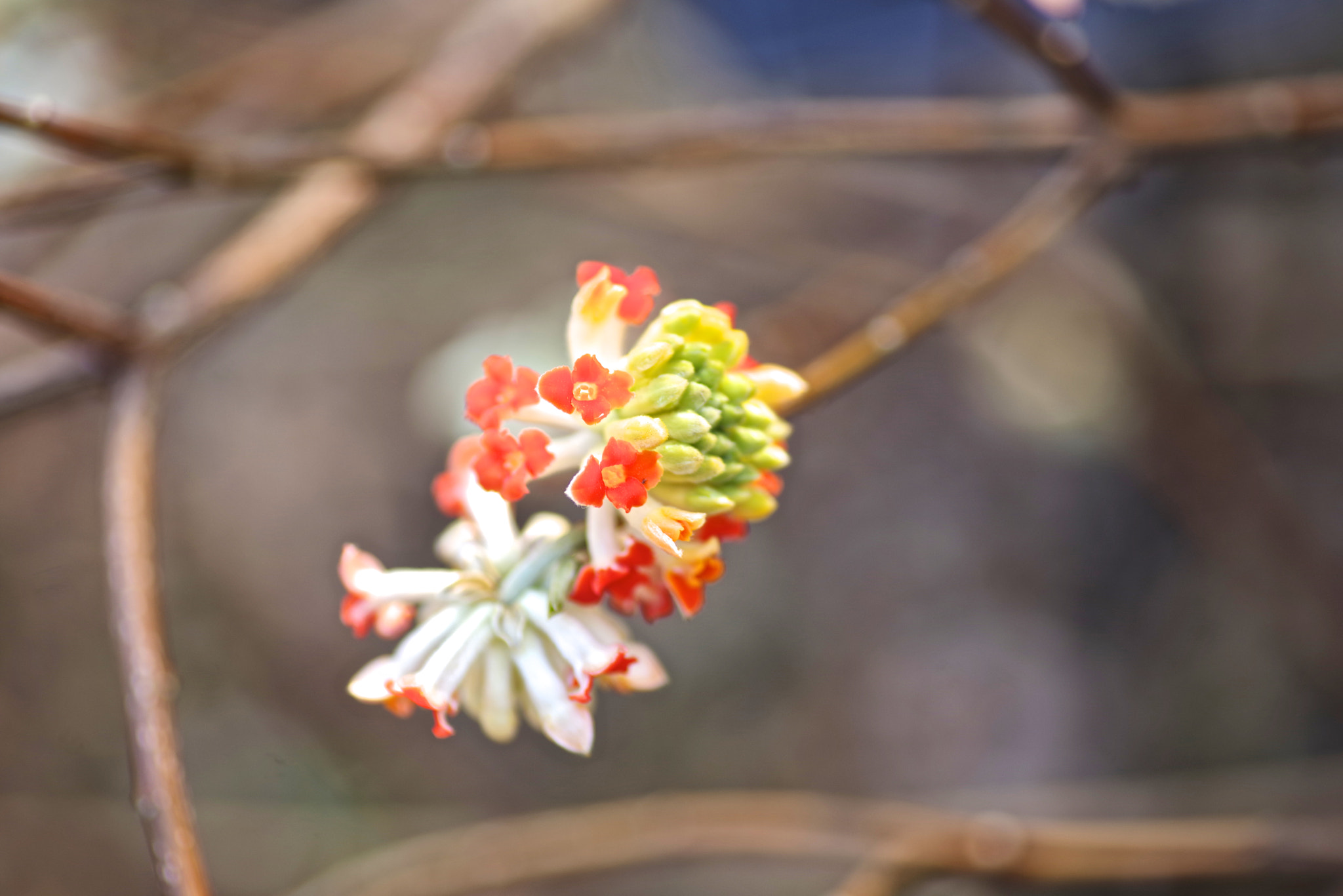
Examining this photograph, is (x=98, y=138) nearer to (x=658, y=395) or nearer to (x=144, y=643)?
(x=144, y=643)

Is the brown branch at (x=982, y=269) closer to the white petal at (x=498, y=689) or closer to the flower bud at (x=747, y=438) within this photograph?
the flower bud at (x=747, y=438)

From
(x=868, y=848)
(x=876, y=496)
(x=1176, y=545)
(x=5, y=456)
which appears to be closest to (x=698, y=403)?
(x=868, y=848)

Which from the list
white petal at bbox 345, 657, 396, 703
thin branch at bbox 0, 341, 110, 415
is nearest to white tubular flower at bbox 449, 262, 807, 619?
white petal at bbox 345, 657, 396, 703

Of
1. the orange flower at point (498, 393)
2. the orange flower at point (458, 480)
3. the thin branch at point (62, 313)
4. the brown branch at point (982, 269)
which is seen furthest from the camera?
the brown branch at point (982, 269)

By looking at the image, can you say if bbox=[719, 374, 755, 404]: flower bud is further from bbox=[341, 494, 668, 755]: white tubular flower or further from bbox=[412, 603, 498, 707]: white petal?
bbox=[412, 603, 498, 707]: white petal

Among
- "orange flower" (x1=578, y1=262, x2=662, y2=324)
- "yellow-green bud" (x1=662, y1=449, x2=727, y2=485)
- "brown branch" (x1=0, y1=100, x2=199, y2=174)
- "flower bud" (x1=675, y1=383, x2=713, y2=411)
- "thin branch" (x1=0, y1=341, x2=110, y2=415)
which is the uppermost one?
"brown branch" (x1=0, y1=100, x2=199, y2=174)

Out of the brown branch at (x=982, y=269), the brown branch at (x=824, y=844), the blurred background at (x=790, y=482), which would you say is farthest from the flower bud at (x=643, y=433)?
the blurred background at (x=790, y=482)
